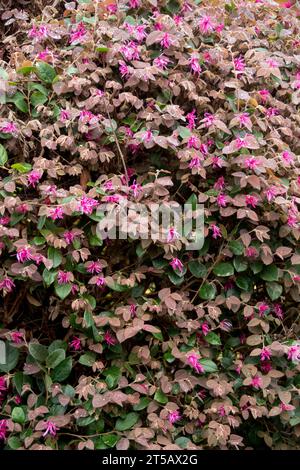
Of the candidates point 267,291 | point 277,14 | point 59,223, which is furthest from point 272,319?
point 277,14

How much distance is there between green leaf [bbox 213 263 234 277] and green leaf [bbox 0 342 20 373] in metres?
0.70

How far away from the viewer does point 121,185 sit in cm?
212

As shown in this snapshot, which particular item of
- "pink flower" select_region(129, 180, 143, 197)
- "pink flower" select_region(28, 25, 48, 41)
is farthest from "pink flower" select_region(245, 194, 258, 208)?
"pink flower" select_region(28, 25, 48, 41)

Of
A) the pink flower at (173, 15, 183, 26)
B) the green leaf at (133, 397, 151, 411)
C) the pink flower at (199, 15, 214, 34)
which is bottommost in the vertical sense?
the green leaf at (133, 397, 151, 411)

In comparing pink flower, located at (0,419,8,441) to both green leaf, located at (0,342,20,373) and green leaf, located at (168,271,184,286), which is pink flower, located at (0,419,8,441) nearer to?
green leaf, located at (0,342,20,373)

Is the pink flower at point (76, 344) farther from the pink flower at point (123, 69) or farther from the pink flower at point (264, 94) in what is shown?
the pink flower at point (264, 94)

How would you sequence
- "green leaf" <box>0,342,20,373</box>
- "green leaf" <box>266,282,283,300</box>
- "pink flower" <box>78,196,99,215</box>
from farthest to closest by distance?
"green leaf" <box>266,282,283,300</box> → "green leaf" <box>0,342,20,373</box> → "pink flower" <box>78,196,99,215</box>

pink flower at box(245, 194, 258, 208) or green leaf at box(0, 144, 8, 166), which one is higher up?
green leaf at box(0, 144, 8, 166)

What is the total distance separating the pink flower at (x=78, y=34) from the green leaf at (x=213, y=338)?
1063 millimetres

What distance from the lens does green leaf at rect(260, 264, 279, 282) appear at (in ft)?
7.50

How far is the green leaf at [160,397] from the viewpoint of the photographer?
2154 millimetres

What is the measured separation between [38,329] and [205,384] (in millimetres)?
611

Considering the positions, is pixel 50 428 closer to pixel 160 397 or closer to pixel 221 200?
pixel 160 397

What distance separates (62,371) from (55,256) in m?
0.38
